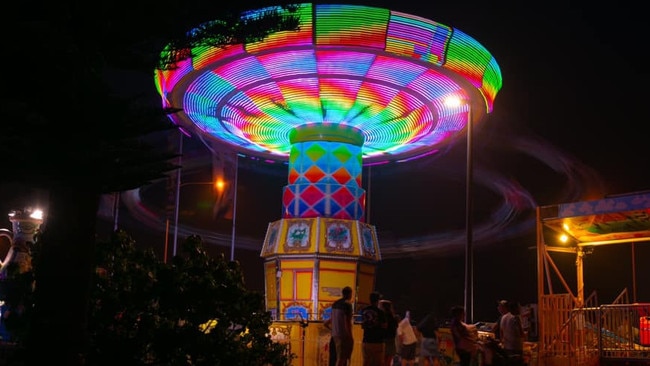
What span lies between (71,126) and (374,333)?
6785 millimetres

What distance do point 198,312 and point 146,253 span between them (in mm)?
1453

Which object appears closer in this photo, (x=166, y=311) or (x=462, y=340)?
(x=166, y=311)

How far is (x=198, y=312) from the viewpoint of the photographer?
10.6 meters

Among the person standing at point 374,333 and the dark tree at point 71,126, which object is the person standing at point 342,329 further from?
the dark tree at point 71,126

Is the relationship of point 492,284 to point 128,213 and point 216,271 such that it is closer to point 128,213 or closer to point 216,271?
point 128,213

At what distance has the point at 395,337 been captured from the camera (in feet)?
47.4

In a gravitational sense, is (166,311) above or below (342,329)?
above

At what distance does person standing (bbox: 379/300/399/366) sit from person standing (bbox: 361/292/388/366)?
264 mm

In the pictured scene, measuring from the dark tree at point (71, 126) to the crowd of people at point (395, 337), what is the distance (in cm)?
495

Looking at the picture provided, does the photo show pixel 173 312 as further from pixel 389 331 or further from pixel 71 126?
pixel 389 331

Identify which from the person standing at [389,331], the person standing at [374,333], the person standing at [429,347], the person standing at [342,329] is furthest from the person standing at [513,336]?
the person standing at [342,329]

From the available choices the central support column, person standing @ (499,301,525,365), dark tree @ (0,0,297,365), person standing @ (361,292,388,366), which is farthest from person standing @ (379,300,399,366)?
the central support column

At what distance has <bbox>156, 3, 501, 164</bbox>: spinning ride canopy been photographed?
916 inches

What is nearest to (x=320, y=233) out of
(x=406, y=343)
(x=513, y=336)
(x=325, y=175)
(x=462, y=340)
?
(x=325, y=175)
